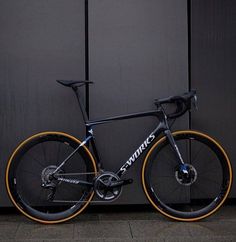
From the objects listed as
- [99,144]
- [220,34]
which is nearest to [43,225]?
[99,144]

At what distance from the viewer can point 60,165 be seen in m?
6.66

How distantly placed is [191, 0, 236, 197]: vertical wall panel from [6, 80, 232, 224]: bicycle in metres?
0.32

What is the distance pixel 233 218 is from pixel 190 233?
2.70ft

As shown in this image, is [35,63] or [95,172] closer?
[95,172]

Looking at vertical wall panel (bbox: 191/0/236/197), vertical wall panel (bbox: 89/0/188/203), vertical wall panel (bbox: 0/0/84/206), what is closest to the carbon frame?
vertical wall panel (bbox: 89/0/188/203)

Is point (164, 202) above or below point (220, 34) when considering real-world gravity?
below

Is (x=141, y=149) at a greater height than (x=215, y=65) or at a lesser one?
lesser

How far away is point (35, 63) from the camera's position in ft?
22.6

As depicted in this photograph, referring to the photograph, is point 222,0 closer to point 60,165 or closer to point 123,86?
point 123,86

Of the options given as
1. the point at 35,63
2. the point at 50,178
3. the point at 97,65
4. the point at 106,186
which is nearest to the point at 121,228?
the point at 106,186

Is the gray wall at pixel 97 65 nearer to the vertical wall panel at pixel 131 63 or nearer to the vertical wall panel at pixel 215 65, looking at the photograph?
the vertical wall panel at pixel 131 63

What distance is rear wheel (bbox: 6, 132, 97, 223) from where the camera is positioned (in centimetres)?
659

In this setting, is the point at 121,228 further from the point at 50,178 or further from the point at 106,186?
the point at 50,178

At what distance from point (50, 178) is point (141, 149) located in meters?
1.04
